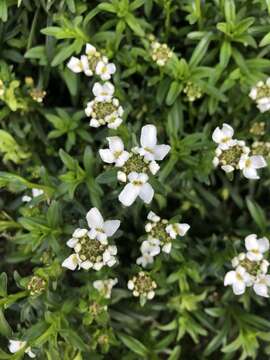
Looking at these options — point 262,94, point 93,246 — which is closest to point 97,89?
point 93,246

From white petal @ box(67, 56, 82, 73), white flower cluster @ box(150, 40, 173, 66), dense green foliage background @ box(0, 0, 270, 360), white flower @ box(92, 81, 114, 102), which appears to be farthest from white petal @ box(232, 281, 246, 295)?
white petal @ box(67, 56, 82, 73)

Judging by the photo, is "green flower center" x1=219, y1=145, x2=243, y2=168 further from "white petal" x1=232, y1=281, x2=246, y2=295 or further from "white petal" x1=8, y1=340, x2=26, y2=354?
"white petal" x1=8, y1=340, x2=26, y2=354

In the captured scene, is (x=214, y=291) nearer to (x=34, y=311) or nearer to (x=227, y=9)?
(x=34, y=311)

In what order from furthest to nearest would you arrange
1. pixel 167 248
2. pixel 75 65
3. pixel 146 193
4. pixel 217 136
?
pixel 75 65
pixel 167 248
pixel 217 136
pixel 146 193

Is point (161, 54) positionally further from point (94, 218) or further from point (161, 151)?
point (94, 218)

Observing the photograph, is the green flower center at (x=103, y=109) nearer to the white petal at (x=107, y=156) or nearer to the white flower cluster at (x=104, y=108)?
the white flower cluster at (x=104, y=108)

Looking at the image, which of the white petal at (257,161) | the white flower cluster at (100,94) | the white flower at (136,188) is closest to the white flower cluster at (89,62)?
the white flower cluster at (100,94)
